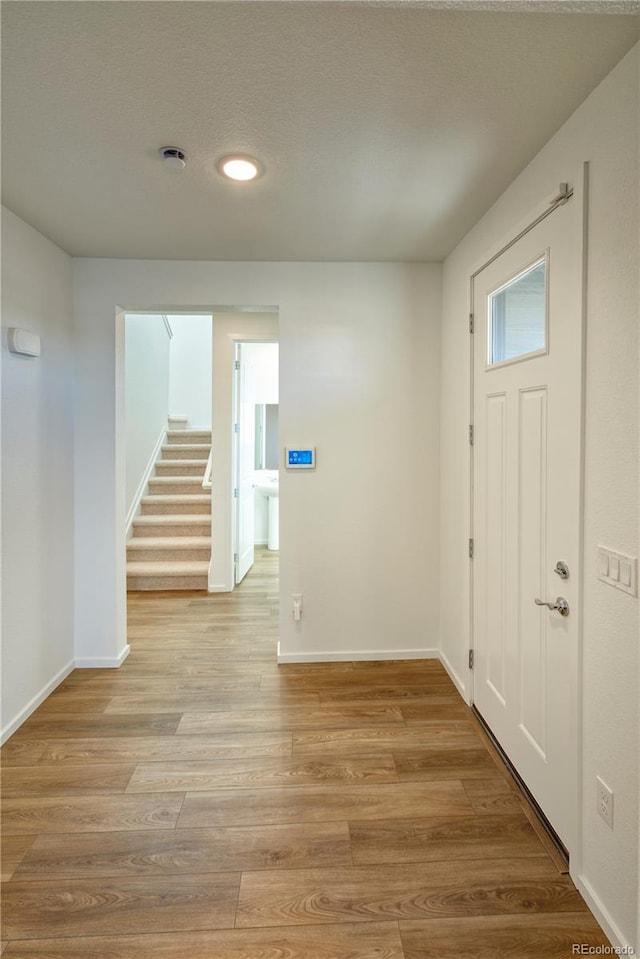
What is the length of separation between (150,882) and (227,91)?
251 centimetres

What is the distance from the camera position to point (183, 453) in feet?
19.5

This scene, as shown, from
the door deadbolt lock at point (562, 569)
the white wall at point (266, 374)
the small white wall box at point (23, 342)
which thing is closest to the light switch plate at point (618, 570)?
the door deadbolt lock at point (562, 569)

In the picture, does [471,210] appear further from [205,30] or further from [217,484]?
[217,484]

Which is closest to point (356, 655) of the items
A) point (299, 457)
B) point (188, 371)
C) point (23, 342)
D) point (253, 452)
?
point (299, 457)

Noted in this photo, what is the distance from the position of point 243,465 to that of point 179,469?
1.35 m

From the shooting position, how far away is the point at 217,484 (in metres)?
4.28

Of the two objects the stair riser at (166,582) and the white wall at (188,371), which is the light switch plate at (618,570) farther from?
the white wall at (188,371)

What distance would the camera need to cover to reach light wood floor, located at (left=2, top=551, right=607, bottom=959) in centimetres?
132

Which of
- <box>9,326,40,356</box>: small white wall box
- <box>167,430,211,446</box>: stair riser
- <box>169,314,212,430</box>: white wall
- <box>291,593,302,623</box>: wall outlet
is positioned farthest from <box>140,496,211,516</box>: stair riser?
<box>9,326,40,356</box>: small white wall box

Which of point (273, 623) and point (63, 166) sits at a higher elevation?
point (63, 166)

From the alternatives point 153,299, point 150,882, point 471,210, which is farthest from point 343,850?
point 153,299

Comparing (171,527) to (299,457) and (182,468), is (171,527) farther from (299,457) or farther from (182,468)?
(299,457)

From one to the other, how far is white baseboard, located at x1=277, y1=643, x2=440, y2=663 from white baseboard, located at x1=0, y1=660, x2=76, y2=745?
1289 millimetres

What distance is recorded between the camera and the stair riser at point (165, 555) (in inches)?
182
